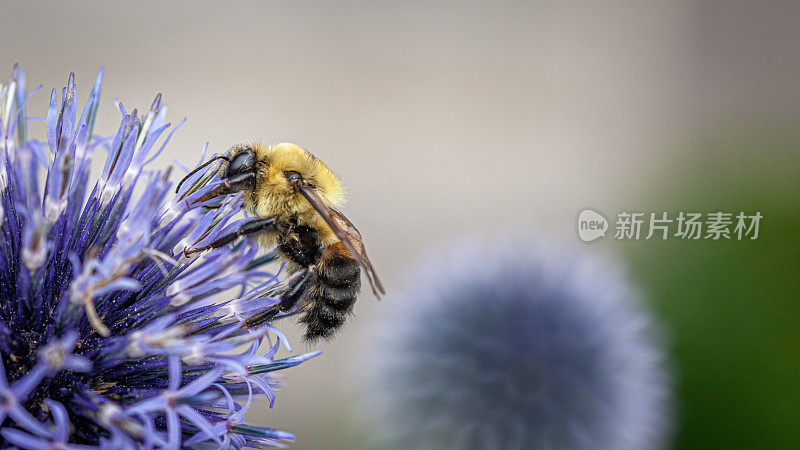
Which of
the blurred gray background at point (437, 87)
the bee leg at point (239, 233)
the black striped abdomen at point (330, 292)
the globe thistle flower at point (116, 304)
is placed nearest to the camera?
the globe thistle flower at point (116, 304)

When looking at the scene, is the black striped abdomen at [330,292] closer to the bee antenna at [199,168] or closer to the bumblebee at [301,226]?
the bumblebee at [301,226]

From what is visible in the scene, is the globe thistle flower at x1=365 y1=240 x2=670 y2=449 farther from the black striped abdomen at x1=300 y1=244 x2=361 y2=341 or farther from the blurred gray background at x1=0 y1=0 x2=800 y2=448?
the blurred gray background at x1=0 y1=0 x2=800 y2=448

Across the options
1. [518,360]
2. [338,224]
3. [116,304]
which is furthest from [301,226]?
[518,360]

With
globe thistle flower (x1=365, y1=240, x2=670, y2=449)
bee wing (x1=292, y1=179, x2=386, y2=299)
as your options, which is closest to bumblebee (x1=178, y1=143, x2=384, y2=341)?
bee wing (x1=292, y1=179, x2=386, y2=299)

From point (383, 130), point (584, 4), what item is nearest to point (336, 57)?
point (383, 130)

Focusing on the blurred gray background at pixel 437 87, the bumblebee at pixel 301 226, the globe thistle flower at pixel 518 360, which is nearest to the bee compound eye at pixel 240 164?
the bumblebee at pixel 301 226

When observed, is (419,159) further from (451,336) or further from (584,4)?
(451,336)

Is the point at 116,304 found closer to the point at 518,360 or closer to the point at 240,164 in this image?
the point at 240,164

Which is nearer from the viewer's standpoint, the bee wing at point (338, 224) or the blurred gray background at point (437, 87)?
the bee wing at point (338, 224)
